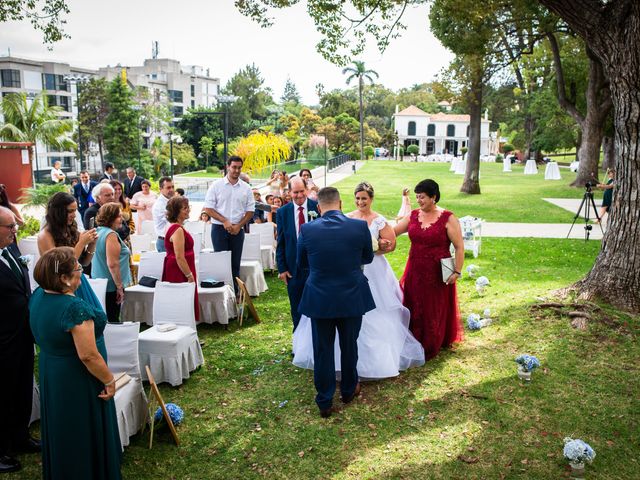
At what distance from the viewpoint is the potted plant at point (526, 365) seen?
18.7ft

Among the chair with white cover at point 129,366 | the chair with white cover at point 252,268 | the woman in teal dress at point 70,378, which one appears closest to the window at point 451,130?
the chair with white cover at point 252,268

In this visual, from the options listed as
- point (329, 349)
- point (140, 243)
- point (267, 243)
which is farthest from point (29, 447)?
point (267, 243)

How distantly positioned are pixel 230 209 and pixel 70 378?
5.16m

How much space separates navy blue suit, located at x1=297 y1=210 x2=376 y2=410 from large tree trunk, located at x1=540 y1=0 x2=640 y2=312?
4.00m

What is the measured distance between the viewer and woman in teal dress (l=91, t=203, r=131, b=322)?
5.86 metres

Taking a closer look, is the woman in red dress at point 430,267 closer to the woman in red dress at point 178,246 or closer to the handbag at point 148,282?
the woman in red dress at point 178,246

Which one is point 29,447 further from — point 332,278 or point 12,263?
point 332,278

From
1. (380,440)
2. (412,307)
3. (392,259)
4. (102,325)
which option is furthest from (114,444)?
Result: (392,259)

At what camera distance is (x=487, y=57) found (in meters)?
21.7

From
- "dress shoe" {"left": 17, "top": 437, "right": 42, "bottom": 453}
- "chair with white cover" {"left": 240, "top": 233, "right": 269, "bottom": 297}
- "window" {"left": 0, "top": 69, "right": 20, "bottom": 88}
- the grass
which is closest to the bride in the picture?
the grass

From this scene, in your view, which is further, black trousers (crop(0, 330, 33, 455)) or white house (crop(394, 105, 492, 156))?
white house (crop(394, 105, 492, 156))

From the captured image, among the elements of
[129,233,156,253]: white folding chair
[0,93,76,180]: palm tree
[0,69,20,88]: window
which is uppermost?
[0,69,20,88]: window

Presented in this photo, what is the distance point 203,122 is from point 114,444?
6158 centimetres

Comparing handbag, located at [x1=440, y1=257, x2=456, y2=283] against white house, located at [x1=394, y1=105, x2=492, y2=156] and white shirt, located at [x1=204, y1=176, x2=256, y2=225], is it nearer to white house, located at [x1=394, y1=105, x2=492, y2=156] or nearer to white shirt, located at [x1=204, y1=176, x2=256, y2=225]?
white shirt, located at [x1=204, y1=176, x2=256, y2=225]
